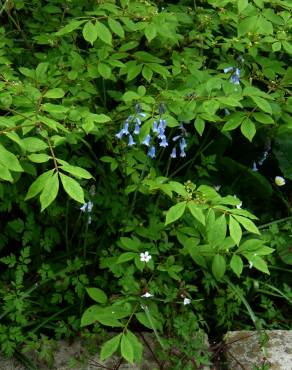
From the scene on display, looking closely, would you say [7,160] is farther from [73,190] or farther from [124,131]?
[124,131]

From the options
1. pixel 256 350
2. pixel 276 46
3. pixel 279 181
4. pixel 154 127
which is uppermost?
pixel 276 46

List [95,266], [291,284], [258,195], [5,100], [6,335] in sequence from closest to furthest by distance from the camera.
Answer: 1. [5,100]
2. [6,335]
3. [95,266]
4. [291,284]
5. [258,195]

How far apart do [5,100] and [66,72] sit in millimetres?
554

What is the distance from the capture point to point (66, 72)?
2.47m

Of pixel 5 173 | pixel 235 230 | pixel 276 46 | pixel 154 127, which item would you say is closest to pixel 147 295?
pixel 235 230

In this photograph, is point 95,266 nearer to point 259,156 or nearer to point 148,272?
point 148,272

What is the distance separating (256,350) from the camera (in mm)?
2434

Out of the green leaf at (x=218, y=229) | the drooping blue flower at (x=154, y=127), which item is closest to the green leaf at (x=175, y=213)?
the green leaf at (x=218, y=229)

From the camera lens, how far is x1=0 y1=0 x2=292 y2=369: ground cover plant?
209cm

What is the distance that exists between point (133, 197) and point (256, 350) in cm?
89

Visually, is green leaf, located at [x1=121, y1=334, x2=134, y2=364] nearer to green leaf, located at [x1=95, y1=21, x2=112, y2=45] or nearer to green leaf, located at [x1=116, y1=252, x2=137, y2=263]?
green leaf, located at [x1=116, y1=252, x2=137, y2=263]

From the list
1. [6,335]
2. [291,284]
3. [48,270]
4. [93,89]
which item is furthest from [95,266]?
[291,284]

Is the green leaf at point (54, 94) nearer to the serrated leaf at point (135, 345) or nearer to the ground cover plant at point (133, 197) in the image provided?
the ground cover plant at point (133, 197)

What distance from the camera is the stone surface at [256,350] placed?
2361mm
